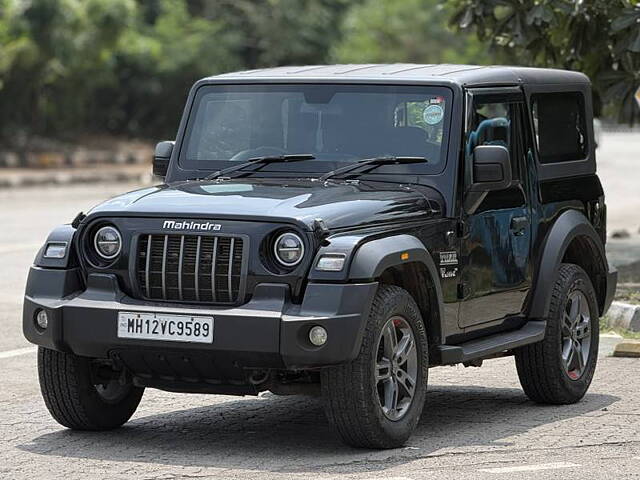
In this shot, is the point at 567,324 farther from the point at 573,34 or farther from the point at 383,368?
the point at 573,34

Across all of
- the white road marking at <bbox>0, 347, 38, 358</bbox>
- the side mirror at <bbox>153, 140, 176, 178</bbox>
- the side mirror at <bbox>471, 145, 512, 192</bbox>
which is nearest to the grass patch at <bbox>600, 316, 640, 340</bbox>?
the side mirror at <bbox>471, 145, 512, 192</bbox>

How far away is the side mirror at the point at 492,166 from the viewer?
314 inches

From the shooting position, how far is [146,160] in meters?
37.9

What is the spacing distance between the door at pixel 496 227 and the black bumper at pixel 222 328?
1.18 m

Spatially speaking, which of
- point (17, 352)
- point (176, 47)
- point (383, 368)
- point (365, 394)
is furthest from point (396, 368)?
point (176, 47)

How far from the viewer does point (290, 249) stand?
23.3 ft

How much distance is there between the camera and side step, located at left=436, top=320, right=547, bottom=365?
307 inches

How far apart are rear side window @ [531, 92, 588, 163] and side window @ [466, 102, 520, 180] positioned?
27 cm

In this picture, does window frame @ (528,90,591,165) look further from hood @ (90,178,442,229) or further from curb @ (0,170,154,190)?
curb @ (0,170,154,190)

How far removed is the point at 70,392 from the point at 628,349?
Result: 14.1 ft

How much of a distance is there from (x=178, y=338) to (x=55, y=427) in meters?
1.31

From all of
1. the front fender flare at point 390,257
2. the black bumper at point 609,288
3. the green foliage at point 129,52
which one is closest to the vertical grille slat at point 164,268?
the front fender flare at point 390,257

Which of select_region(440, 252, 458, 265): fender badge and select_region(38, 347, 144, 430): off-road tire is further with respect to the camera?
select_region(440, 252, 458, 265): fender badge

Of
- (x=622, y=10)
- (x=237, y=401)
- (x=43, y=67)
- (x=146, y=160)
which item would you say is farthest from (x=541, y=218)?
(x=146, y=160)
